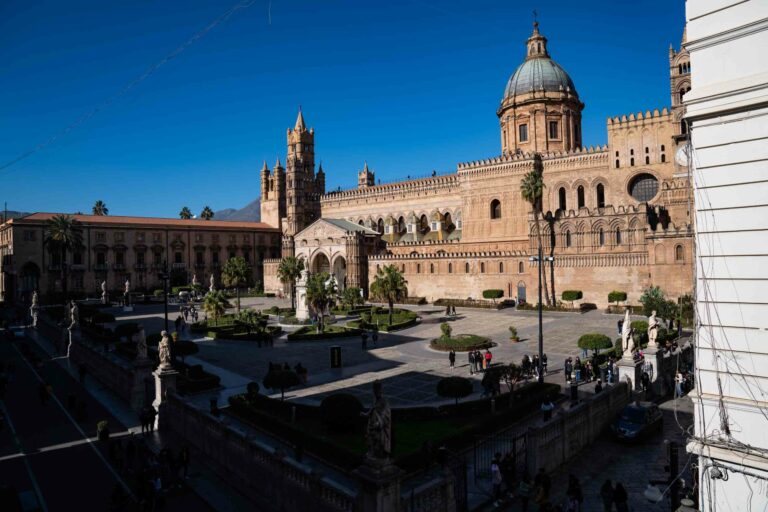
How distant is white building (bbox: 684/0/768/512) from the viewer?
687 cm

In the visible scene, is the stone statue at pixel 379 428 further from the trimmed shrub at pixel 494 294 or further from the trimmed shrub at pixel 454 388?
the trimmed shrub at pixel 494 294

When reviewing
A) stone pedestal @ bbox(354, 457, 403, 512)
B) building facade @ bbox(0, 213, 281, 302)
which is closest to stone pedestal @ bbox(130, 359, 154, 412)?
stone pedestal @ bbox(354, 457, 403, 512)

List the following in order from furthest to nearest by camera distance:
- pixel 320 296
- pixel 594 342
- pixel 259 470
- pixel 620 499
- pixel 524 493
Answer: pixel 320 296 → pixel 594 342 → pixel 259 470 → pixel 524 493 → pixel 620 499

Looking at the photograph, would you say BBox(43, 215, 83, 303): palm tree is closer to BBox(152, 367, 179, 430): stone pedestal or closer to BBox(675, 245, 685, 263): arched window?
BBox(152, 367, 179, 430): stone pedestal

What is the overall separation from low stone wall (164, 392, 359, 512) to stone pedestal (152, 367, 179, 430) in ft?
6.17

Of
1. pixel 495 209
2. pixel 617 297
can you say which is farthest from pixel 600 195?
pixel 617 297

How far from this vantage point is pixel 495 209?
216ft

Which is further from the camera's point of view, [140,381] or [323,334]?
[323,334]

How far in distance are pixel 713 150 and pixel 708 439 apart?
4198 mm

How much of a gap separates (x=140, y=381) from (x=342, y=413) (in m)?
10.1

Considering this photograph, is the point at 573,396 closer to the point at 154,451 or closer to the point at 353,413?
the point at 353,413

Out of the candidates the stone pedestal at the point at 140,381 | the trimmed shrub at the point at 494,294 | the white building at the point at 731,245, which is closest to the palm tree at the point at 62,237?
the stone pedestal at the point at 140,381

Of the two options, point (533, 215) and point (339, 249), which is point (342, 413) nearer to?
point (533, 215)

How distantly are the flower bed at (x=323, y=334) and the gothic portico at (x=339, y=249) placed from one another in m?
28.9
